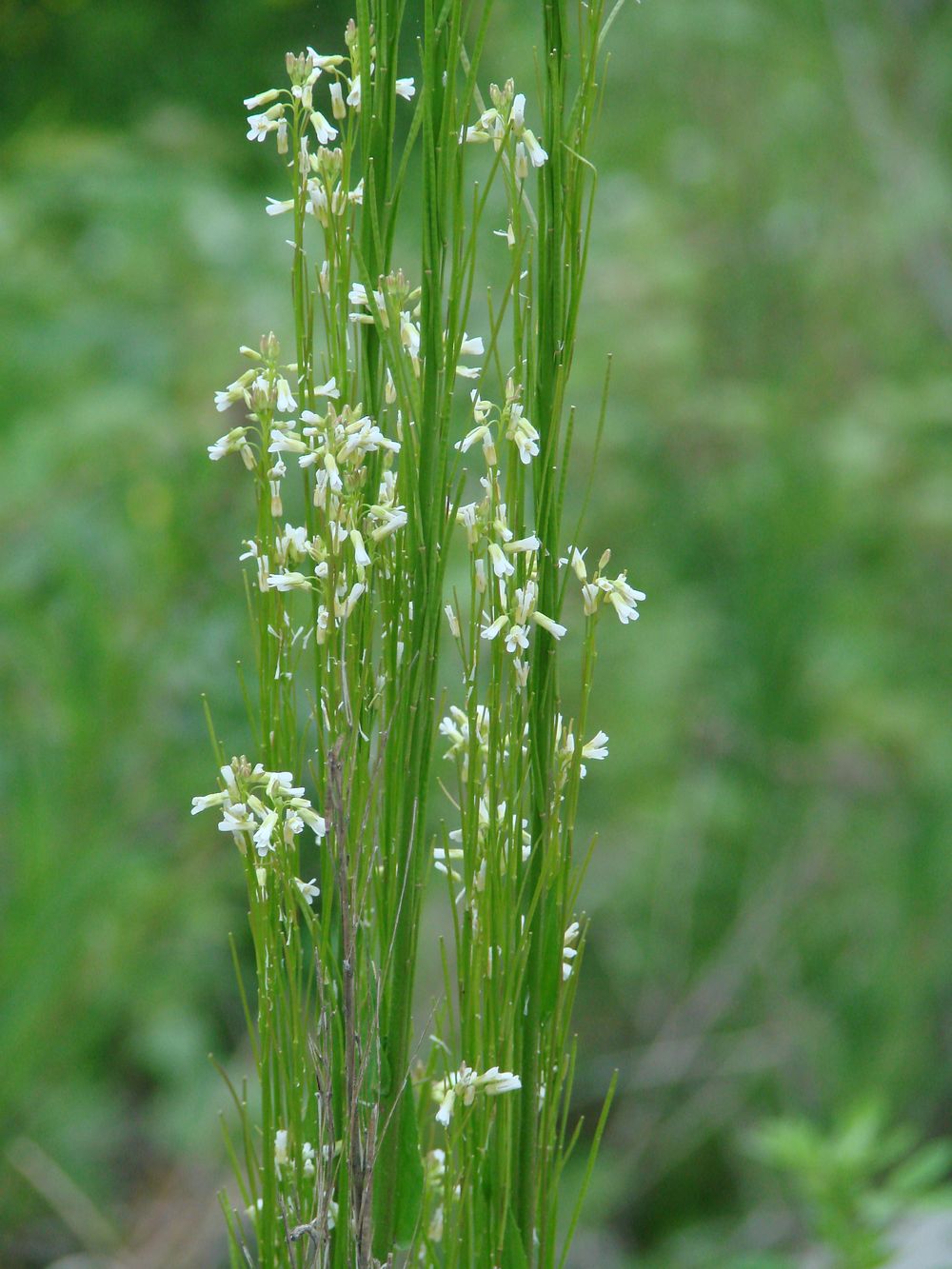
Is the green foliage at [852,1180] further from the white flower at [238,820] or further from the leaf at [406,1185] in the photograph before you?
the white flower at [238,820]

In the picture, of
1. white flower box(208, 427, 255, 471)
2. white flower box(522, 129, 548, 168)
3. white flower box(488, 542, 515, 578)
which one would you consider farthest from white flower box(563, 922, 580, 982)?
white flower box(522, 129, 548, 168)

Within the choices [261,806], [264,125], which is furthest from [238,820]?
[264,125]

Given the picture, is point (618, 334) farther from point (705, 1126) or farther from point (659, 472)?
point (705, 1126)

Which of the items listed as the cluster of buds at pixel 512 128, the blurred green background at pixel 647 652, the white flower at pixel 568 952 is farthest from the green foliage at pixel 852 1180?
the cluster of buds at pixel 512 128

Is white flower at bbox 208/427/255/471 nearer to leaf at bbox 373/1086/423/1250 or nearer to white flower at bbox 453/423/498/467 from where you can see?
white flower at bbox 453/423/498/467

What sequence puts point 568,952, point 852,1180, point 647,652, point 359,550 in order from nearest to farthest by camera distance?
point 359,550 → point 568,952 → point 852,1180 → point 647,652

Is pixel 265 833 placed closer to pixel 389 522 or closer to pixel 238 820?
pixel 238 820

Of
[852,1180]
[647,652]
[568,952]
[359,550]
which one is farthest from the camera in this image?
[647,652]

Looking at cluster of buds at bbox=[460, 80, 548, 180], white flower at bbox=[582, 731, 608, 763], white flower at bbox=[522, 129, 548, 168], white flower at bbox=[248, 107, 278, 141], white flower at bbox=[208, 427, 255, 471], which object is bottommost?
white flower at bbox=[582, 731, 608, 763]

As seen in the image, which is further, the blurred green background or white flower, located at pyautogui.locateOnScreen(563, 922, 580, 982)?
the blurred green background
